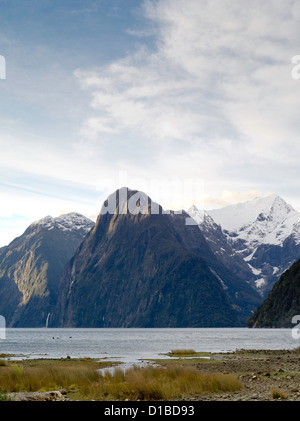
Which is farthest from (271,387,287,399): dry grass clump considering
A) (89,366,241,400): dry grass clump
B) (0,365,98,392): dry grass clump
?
(0,365,98,392): dry grass clump

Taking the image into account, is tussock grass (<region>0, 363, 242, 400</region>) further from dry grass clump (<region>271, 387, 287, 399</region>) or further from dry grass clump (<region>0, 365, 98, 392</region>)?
dry grass clump (<region>271, 387, 287, 399</region>)

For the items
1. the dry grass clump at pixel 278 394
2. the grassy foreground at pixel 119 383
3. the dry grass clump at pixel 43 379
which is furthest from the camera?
the dry grass clump at pixel 43 379

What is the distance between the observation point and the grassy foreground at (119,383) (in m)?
32.5

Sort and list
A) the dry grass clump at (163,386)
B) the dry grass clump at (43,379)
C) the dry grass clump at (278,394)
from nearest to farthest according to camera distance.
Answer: the dry grass clump at (278,394), the dry grass clump at (163,386), the dry grass clump at (43,379)

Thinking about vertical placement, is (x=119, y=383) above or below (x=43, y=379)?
above

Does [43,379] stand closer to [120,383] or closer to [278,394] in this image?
[120,383]

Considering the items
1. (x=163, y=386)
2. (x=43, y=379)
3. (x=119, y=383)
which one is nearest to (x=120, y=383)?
(x=119, y=383)

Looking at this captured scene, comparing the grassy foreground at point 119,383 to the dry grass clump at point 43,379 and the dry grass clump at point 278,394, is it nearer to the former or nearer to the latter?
the dry grass clump at point 43,379

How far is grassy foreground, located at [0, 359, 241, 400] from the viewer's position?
32531 mm

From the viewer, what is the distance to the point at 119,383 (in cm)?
3441

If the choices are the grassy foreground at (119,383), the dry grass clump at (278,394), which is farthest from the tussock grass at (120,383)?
the dry grass clump at (278,394)
